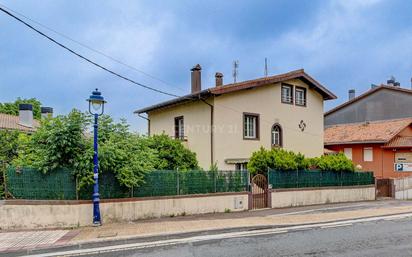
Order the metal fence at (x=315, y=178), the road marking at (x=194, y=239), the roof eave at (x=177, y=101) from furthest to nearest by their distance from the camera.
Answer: the roof eave at (x=177, y=101)
the metal fence at (x=315, y=178)
the road marking at (x=194, y=239)

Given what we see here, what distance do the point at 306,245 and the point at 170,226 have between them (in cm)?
429

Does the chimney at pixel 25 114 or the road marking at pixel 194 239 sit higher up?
the chimney at pixel 25 114

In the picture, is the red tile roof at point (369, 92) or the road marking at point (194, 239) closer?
the road marking at point (194, 239)

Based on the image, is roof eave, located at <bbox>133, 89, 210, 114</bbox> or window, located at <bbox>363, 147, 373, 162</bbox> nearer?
roof eave, located at <bbox>133, 89, 210, 114</bbox>

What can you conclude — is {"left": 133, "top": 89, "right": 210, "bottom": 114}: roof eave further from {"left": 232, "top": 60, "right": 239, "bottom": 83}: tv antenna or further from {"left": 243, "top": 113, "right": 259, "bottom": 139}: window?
{"left": 232, "top": 60, "right": 239, "bottom": 83}: tv antenna

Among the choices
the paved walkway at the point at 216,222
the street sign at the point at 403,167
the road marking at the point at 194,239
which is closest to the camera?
the road marking at the point at 194,239

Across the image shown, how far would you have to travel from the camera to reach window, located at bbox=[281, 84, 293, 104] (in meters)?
23.7

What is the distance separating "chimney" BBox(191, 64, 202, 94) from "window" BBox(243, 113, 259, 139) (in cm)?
409

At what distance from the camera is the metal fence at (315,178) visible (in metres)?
17.0

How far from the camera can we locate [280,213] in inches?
584

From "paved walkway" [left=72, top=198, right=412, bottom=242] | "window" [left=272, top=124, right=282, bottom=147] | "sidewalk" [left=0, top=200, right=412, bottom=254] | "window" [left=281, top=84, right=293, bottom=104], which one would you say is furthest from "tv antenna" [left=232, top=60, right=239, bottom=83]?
"sidewalk" [left=0, top=200, right=412, bottom=254]

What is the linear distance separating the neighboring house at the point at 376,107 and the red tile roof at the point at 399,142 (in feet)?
20.8

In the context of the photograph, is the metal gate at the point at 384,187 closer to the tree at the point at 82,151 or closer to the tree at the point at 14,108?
the tree at the point at 82,151

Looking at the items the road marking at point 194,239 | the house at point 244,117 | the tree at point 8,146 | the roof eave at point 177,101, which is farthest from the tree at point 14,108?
the road marking at point 194,239
